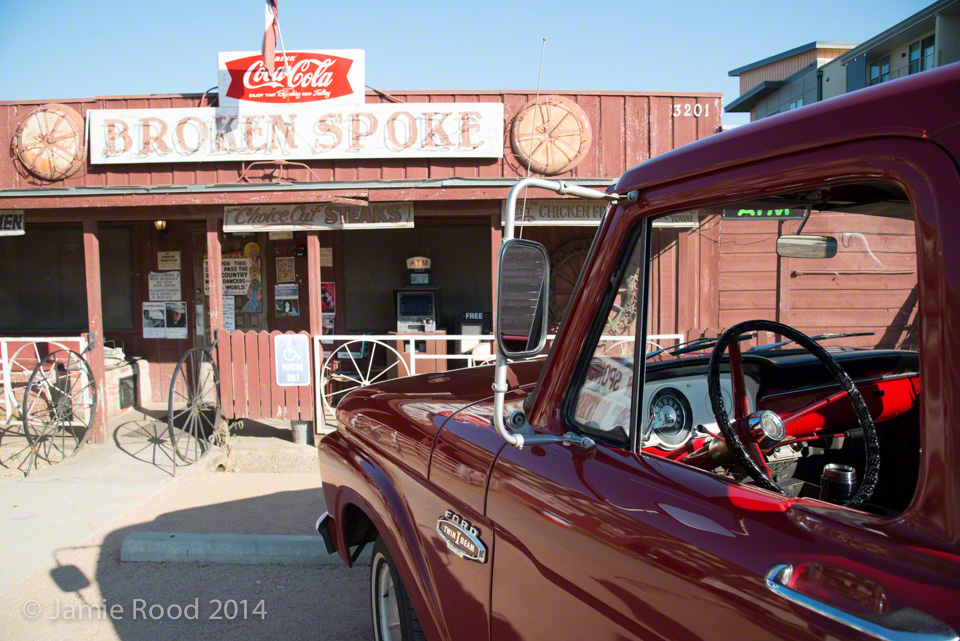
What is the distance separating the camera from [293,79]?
7.28 m

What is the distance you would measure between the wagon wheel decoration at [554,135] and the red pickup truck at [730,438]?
5.22 meters

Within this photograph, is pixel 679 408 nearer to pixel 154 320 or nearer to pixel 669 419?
pixel 669 419

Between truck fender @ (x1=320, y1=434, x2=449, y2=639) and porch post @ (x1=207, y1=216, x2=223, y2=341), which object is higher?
porch post @ (x1=207, y1=216, x2=223, y2=341)

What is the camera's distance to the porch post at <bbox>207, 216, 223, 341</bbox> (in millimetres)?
7102

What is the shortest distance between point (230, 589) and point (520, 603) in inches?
119

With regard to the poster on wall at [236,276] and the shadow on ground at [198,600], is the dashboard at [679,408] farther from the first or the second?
the poster on wall at [236,276]

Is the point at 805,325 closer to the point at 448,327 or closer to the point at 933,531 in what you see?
the point at 933,531

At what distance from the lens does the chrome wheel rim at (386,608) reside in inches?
98.7

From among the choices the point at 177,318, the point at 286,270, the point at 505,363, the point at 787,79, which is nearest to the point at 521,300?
the point at 505,363

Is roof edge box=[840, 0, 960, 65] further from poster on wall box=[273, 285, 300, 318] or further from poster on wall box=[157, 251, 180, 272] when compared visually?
poster on wall box=[157, 251, 180, 272]

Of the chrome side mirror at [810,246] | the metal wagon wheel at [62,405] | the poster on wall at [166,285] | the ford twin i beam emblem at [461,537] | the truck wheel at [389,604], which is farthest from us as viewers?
the poster on wall at [166,285]

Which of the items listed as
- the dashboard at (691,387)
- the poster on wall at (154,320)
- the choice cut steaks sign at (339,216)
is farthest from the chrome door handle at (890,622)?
the poster on wall at (154,320)

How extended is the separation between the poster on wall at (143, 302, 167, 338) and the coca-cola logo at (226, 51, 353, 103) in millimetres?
3683

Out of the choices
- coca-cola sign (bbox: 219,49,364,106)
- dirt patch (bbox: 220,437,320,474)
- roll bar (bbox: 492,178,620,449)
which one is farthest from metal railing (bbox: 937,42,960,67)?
coca-cola sign (bbox: 219,49,364,106)
